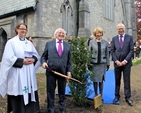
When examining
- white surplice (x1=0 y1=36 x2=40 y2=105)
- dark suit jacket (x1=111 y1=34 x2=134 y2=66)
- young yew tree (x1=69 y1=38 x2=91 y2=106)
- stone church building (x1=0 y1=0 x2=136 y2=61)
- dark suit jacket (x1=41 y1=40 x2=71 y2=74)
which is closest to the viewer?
white surplice (x1=0 y1=36 x2=40 y2=105)

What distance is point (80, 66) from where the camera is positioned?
5137 mm

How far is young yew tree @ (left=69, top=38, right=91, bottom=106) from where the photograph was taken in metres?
5.10

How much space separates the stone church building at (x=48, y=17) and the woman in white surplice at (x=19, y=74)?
10.3 metres

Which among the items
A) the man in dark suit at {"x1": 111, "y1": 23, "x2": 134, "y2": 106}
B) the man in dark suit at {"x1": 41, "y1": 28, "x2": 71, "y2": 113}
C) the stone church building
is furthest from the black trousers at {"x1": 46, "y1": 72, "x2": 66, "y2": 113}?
the stone church building

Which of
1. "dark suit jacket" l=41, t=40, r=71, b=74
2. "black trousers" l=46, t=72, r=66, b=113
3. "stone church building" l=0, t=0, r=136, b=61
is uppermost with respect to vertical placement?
"stone church building" l=0, t=0, r=136, b=61

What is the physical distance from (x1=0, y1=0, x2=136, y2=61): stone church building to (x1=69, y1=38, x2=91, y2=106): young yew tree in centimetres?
947

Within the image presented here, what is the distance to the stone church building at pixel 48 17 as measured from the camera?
47.8 ft

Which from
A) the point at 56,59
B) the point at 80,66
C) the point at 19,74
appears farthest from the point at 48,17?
the point at 19,74

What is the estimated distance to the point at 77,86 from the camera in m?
5.23

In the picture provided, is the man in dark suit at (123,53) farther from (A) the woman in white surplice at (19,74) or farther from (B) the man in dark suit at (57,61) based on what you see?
(A) the woman in white surplice at (19,74)

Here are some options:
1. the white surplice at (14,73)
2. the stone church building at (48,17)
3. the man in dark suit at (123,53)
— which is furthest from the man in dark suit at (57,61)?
the stone church building at (48,17)

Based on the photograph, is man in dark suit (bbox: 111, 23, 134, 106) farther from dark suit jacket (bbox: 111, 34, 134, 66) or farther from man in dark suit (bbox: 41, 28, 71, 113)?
man in dark suit (bbox: 41, 28, 71, 113)

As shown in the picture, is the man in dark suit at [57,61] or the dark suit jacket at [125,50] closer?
the man in dark suit at [57,61]

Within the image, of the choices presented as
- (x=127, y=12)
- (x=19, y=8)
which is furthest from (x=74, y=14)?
(x=127, y=12)
